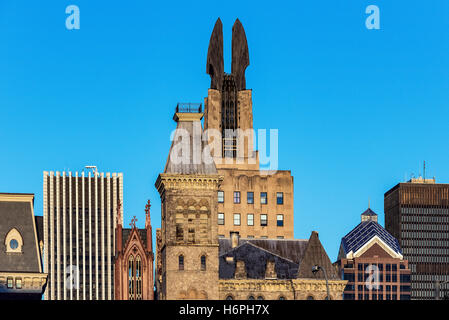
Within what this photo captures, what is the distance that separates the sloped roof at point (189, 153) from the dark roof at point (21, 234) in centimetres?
5018

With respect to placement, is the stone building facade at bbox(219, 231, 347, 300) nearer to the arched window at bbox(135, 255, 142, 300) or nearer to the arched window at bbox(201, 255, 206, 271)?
the arched window at bbox(201, 255, 206, 271)

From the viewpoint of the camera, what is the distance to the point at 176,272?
406ft

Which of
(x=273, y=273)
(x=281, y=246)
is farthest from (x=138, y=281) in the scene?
(x=273, y=273)

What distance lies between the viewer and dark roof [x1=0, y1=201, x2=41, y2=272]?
6649 inches

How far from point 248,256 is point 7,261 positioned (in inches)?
2051

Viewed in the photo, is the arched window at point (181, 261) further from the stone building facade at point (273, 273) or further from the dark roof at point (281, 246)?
the dark roof at point (281, 246)

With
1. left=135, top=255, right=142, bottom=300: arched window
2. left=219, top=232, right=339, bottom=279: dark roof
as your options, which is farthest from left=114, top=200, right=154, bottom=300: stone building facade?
left=219, top=232, right=339, bottom=279: dark roof

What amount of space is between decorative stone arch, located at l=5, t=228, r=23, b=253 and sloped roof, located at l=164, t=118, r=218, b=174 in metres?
51.3

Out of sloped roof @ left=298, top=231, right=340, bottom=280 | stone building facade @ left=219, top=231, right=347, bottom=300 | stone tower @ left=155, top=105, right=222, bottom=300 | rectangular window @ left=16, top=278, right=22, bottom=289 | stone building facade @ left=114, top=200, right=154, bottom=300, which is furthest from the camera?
rectangular window @ left=16, top=278, right=22, bottom=289

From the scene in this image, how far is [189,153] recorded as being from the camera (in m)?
129

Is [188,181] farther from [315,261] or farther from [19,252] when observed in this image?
[19,252]

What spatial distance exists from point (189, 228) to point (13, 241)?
5558 cm
